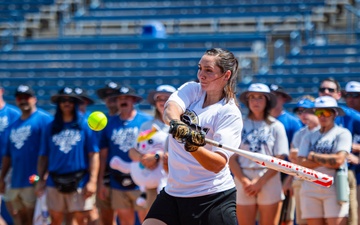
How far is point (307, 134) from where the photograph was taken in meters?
7.78

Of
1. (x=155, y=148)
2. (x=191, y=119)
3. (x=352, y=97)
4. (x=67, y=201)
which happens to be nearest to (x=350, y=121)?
(x=352, y=97)

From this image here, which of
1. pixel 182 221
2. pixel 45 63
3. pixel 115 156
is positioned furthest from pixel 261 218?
pixel 45 63

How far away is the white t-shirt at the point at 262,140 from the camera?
7.82 metres

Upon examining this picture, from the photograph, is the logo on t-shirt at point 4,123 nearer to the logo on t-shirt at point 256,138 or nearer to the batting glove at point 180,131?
the logo on t-shirt at point 256,138

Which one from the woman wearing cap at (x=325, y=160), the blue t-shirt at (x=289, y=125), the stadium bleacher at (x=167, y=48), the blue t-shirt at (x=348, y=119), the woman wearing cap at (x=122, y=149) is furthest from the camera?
the stadium bleacher at (x=167, y=48)

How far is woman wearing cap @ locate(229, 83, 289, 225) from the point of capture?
7750 mm

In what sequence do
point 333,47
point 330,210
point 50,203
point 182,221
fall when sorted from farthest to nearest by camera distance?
1. point 333,47
2. point 50,203
3. point 330,210
4. point 182,221

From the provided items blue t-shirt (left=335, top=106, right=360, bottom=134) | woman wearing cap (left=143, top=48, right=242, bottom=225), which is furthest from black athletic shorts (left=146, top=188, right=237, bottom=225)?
blue t-shirt (left=335, top=106, right=360, bottom=134)

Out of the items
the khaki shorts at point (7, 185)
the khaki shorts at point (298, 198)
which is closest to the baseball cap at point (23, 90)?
the khaki shorts at point (7, 185)

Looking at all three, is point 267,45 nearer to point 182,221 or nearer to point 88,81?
point 88,81

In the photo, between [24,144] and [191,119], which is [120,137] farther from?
[191,119]

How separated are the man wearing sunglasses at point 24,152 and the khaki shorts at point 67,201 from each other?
0.57 m

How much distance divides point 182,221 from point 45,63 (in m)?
11.5

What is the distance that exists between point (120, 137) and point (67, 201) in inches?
39.0
